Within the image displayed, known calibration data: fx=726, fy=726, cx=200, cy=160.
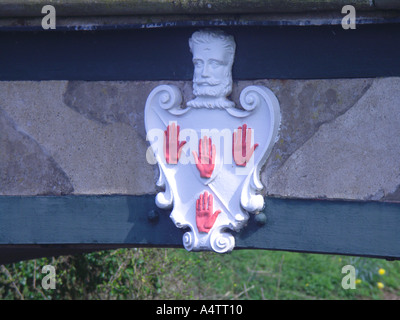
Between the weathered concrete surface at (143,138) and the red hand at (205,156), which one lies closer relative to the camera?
the weathered concrete surface at (143,138)

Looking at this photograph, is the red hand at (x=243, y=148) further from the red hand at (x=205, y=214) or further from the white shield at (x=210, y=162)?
the red hand at (x=205, y=214)

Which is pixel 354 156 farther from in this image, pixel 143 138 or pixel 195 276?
pixel 195 276

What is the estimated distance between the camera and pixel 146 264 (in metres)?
6.88

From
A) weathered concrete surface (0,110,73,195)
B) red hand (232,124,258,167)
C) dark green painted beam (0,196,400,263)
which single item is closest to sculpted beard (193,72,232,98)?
red hand (232,124,258,167)

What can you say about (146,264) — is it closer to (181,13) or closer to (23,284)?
(23,284)

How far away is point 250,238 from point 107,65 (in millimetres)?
1118

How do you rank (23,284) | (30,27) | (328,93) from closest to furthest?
(328,93) < (30,27) < (23,284)

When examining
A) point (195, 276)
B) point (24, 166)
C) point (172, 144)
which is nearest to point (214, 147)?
point (172, 144)

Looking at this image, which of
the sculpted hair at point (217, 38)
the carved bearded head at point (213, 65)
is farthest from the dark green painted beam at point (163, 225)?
the sculpted hair at point (217, 38)

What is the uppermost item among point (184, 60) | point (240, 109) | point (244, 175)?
point (184, 60)

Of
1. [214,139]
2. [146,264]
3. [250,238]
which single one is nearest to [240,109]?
[214,139]

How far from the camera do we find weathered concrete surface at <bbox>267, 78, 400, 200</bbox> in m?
3.30

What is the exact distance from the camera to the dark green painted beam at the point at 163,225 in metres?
3.34

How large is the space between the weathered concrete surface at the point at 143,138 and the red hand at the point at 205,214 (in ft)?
0.90
